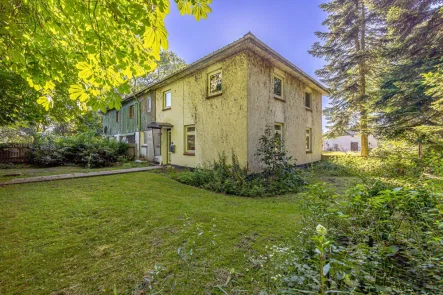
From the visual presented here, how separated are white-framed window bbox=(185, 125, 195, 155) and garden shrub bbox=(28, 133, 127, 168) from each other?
229 inches

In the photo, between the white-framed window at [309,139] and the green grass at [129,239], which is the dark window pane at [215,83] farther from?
the white-framed window at [309,139]

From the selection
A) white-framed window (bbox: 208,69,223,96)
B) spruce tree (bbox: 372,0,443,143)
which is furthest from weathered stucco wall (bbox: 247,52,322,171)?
spruce tree (bbox: 372,0,443,143)

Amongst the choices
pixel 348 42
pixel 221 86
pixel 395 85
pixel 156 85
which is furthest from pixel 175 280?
pixel 348 42

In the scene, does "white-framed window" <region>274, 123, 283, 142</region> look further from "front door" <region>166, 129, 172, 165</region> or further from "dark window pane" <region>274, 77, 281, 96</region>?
"front door" <region>166, 129, 172, 165</region>

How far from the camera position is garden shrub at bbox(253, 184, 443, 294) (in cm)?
121

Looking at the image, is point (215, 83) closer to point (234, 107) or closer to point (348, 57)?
point (234, 107)

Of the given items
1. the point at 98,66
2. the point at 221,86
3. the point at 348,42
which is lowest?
the point at 98,66

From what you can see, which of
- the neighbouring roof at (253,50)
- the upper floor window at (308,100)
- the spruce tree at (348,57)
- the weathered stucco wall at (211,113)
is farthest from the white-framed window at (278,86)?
the spruce tree at (348,57)

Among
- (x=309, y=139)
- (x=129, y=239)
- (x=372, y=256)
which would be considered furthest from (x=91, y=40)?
(x=309, y=139)

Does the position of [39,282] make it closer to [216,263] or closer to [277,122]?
[216,263]

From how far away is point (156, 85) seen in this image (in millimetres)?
11227

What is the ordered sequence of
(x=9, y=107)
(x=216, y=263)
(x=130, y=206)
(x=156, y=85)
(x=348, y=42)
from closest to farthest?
(x=216, y=263) → (x=130, y=206) → (x=9, y=107) → (x=156, y=85) → (x=348, y=42)

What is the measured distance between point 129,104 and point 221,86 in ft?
33.2

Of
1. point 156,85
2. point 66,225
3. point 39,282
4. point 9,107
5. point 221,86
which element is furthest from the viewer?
point 156,85
